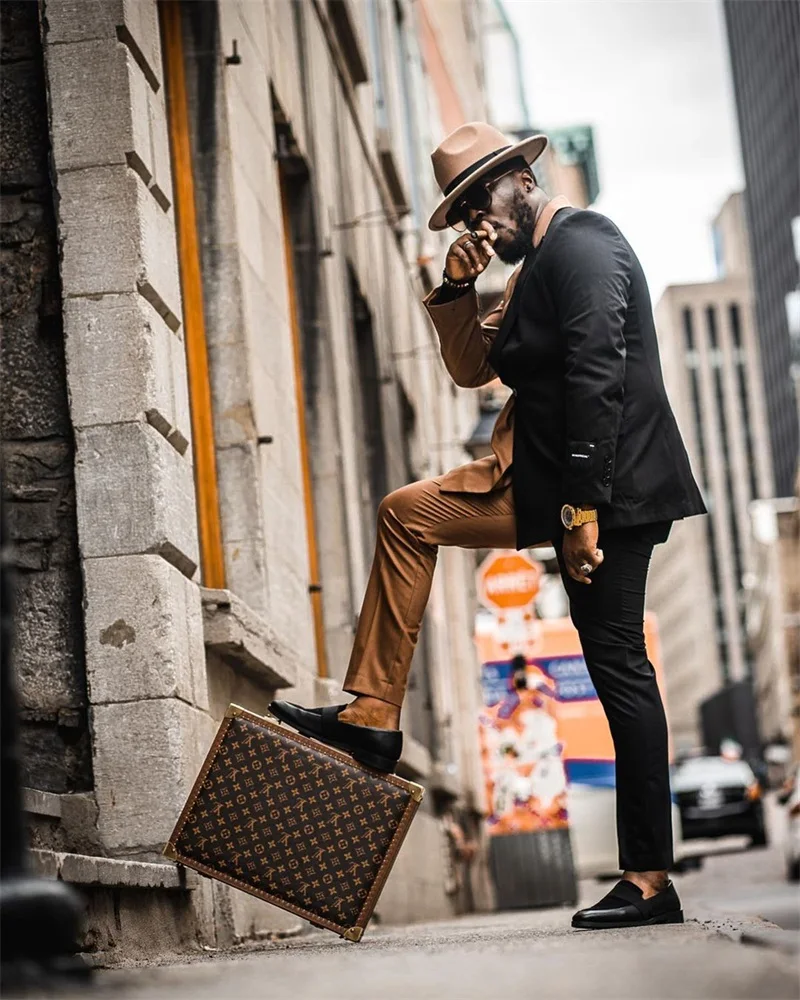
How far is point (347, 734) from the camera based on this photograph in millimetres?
5387

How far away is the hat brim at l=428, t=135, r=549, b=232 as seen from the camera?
5.70m

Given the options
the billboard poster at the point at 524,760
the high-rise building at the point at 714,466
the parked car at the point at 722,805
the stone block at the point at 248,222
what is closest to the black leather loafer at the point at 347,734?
the stone block at the point at 248,222

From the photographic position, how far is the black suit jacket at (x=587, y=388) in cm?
537

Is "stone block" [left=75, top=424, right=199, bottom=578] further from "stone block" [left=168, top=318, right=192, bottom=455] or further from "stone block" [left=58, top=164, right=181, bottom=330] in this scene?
"stone block" [left=58, top=164, right=181, bottom=330]

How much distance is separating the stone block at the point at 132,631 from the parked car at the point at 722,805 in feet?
92.7

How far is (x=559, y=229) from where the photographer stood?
5586 millimetres

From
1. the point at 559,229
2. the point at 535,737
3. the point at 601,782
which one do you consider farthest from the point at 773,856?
the point at 559,229

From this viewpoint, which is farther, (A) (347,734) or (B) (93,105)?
(B) (93,105)

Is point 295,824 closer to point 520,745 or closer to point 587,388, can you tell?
point 587,388

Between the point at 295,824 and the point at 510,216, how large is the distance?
1.95 m

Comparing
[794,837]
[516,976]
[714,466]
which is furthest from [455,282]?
[714,466]

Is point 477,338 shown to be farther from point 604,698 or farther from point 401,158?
point 401,158

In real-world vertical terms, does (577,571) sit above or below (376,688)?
above

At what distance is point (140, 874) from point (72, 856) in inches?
23.7
